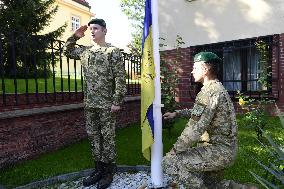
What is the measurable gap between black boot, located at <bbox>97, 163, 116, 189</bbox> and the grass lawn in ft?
2.30

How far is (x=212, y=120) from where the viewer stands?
333 cm

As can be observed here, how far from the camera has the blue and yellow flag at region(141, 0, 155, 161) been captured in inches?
151

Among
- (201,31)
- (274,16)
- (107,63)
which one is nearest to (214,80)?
(107,63)

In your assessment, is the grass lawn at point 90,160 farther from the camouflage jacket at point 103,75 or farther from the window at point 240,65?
the window at point 240,65

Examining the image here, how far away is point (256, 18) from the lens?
30.7 feet

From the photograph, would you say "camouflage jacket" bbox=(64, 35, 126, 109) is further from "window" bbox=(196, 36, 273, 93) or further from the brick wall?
"window" bbox=(196, 36, 273, 93)

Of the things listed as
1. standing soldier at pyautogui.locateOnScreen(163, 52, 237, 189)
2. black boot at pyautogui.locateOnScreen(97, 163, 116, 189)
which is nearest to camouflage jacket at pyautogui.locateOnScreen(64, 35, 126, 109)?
black boot at pyautogui.locateOnScreen(97, 163, 116, 189)

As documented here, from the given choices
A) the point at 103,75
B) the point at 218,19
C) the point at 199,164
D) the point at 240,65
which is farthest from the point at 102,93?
the point at 218,19

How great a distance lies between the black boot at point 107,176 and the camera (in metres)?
4.25

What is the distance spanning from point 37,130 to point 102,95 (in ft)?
5.57

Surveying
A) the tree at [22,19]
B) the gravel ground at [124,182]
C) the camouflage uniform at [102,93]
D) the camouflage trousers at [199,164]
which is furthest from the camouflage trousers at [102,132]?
the tree at [22,19]

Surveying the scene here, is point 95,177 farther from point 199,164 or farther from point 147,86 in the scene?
point 199,164

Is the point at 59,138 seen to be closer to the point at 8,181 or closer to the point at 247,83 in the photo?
the point at 8,181

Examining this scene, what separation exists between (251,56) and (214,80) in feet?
22.9
